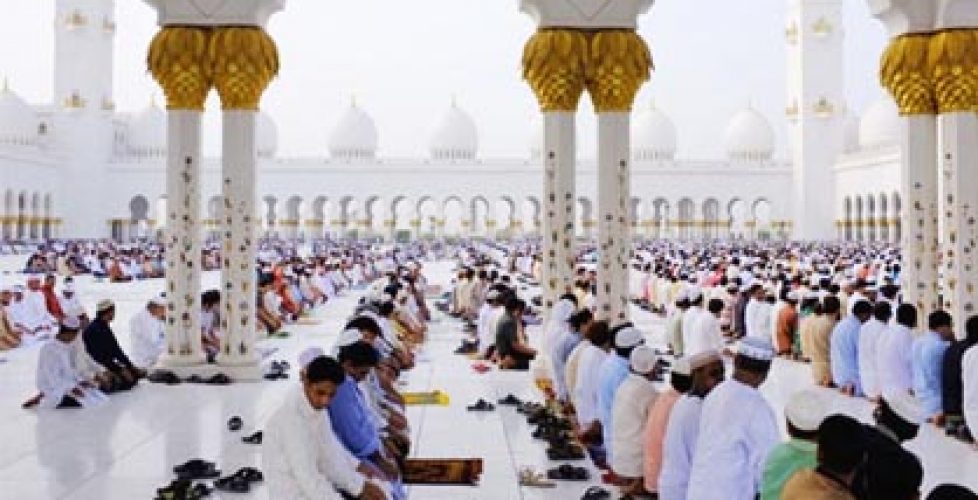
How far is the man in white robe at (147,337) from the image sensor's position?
6.64 metres

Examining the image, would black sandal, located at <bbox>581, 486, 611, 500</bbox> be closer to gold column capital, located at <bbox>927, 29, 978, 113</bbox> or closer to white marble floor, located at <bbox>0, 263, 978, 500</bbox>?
white marble floor, located at <bbox>0, 263, 978, 500</bbox>

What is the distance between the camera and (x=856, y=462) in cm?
192

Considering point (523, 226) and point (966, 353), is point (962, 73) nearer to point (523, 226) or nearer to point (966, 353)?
point (966, 353)

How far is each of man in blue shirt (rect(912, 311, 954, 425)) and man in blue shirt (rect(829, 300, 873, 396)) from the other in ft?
2.56

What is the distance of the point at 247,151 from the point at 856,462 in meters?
5.12

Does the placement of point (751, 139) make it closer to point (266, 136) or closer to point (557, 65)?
point (266, 136)

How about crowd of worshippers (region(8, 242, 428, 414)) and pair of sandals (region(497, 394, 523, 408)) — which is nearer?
crowd of worshippers (region(8, 242, 428, 414))

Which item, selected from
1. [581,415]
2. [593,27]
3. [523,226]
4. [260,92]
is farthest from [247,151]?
[523,226]

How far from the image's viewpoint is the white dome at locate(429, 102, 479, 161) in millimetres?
35969

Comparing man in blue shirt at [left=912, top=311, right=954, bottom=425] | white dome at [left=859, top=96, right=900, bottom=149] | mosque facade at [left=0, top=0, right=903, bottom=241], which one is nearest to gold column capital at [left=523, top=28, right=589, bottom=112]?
man in blue shirt at [left=912, top=311, right=954, bottom=425]

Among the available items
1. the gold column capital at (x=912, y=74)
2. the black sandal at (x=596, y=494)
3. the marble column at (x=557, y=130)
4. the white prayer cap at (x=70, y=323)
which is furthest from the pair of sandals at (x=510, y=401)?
the gold column capital at (x=912, y=74)

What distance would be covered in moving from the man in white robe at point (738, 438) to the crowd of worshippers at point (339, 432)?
948mm

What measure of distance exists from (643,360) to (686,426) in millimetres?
552

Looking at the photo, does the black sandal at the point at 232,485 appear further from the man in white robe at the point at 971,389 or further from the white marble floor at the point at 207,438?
the man in white robe at the point at 971,389
